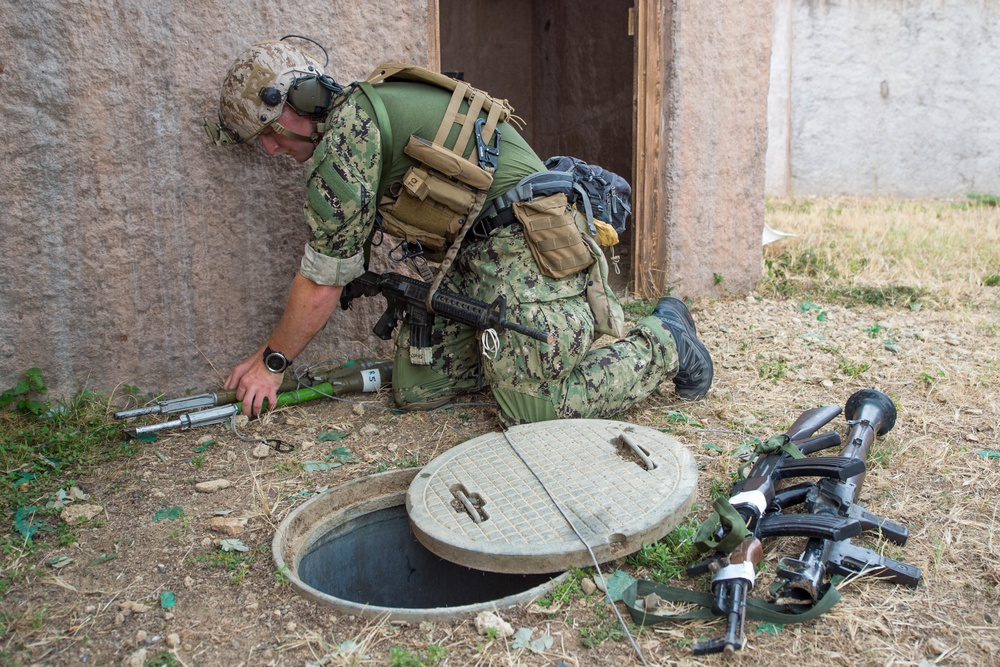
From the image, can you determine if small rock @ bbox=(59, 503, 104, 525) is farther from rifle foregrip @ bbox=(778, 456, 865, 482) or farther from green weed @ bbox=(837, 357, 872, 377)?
green weed @ bbox=(837, 357, 872, 377)

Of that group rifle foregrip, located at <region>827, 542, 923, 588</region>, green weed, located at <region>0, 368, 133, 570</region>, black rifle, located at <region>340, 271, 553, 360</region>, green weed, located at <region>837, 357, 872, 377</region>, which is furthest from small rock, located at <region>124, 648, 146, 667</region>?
green weed, located at <region>837, 357, 872, 377</region>

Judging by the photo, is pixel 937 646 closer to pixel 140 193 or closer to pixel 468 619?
pixel 468 619

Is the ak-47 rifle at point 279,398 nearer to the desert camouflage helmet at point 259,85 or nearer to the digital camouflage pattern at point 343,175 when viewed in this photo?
the digital camouflage pattern at point 343,175

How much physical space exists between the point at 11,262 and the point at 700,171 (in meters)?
3.57

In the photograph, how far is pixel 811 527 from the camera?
7.30ft

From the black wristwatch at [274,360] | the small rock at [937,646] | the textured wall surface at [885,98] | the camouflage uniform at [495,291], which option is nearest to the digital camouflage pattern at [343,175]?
the camouflage uniform at [495,291]

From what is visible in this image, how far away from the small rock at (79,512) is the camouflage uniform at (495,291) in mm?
1042

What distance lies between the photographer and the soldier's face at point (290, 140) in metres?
3.04

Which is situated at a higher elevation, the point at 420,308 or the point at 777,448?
the point at 420,308

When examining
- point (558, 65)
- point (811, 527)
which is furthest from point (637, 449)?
point (558, 65)

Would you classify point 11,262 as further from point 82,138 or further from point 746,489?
point 746,489

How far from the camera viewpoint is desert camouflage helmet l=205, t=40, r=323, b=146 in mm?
2939

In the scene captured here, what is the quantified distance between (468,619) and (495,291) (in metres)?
1.40

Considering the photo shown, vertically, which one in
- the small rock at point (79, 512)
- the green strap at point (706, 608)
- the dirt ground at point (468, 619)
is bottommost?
the dirt ground at point (468, 619)
